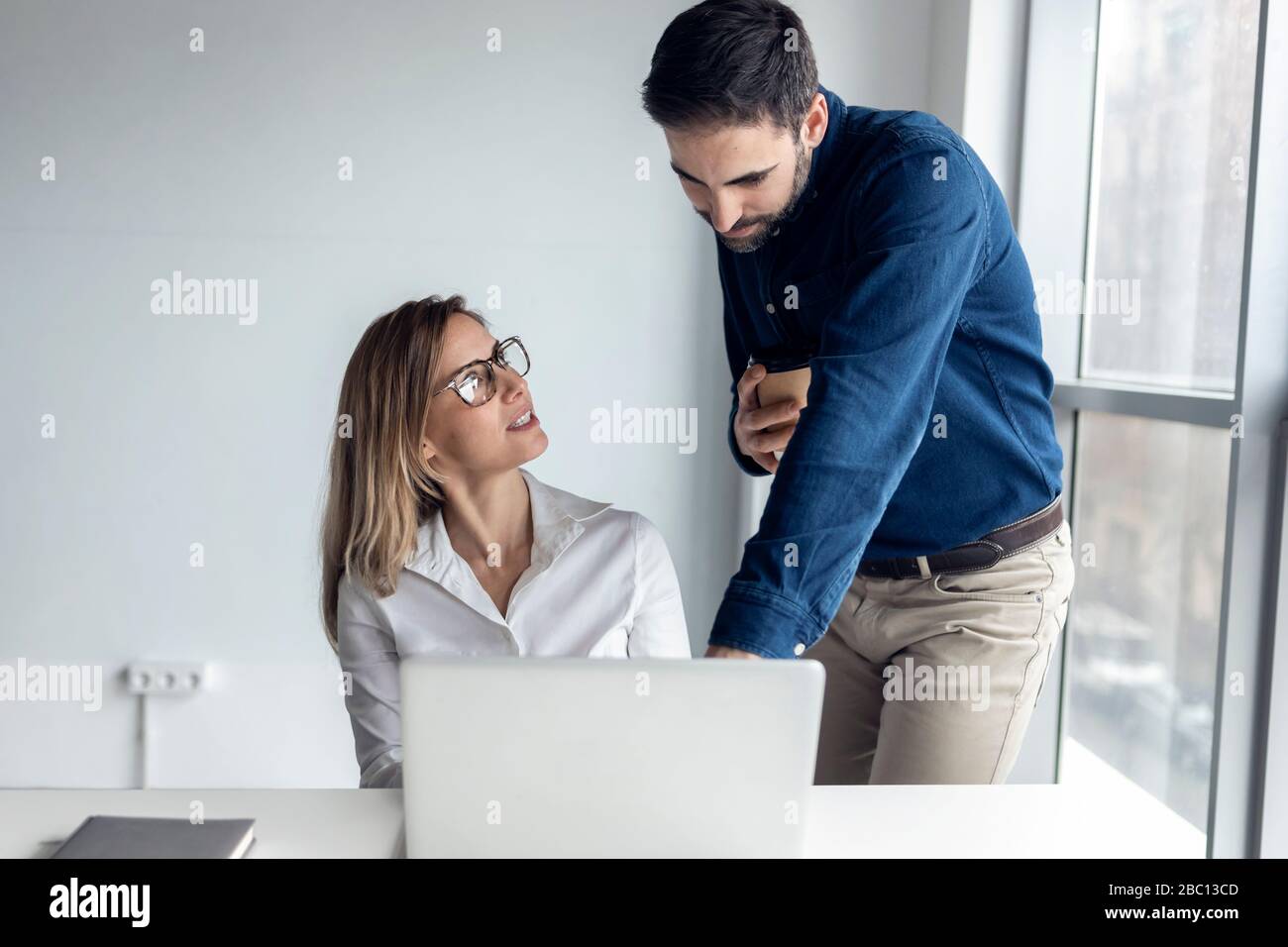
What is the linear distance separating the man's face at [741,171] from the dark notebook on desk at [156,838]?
0.92 metres

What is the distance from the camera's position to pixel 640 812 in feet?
2.75

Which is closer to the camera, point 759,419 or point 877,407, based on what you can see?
point 877,407

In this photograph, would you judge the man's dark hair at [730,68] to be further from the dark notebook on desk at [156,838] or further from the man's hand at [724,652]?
the dark notebook on desk at [156,838]

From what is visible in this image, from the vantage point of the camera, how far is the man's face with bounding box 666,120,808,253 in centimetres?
136

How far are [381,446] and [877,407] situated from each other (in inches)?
37.3

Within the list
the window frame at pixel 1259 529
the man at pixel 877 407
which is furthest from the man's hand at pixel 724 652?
the window frame at pixel 1259 529

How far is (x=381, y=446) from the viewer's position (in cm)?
179

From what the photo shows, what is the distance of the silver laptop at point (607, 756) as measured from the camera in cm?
81

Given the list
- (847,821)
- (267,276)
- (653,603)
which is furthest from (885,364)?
(267,276)

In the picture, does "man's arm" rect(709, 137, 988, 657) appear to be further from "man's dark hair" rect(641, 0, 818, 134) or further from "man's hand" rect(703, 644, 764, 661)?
"man's dark hair" rect(641, 0, 818, 134)

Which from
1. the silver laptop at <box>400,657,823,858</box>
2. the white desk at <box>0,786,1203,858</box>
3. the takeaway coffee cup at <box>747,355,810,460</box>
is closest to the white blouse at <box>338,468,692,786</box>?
the takeaway coffee cup at <box>747,355,810,460</box>

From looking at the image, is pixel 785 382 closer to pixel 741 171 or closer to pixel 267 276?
pixel 741 171

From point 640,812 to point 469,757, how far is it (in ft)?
0.46
